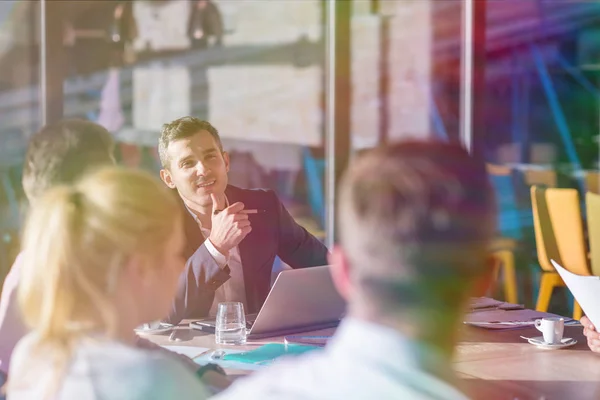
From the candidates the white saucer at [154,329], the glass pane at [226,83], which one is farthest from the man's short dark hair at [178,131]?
the glass pane at [226,83]

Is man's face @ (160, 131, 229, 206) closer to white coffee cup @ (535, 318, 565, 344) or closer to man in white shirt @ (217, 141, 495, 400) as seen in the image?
white coffee cup @ (535, 318, 565, 344)

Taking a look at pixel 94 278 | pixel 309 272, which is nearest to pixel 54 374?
pixel 94 278

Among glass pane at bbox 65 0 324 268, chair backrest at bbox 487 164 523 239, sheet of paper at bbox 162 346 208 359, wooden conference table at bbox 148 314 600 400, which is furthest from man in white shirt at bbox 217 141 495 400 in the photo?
Result: glass pane at bbox 65 0 324 268

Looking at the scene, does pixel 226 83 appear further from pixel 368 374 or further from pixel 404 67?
pixel 368 374

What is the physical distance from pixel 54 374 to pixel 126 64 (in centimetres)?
1064

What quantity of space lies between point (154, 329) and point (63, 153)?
57 centimetres

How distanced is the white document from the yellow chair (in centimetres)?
295

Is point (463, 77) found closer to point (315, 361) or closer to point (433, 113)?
point (433, 113)

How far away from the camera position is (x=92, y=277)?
1.24 meters

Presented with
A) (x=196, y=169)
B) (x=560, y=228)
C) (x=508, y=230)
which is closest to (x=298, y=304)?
(x=196, y=169)

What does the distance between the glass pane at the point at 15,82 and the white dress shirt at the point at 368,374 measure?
28.0 feet

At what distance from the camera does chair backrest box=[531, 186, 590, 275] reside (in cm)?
494

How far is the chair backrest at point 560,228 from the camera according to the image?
16.2ft

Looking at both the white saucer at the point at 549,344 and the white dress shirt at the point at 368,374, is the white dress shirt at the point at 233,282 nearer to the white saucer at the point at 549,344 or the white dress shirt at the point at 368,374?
the white saucer at the point at 549,344
